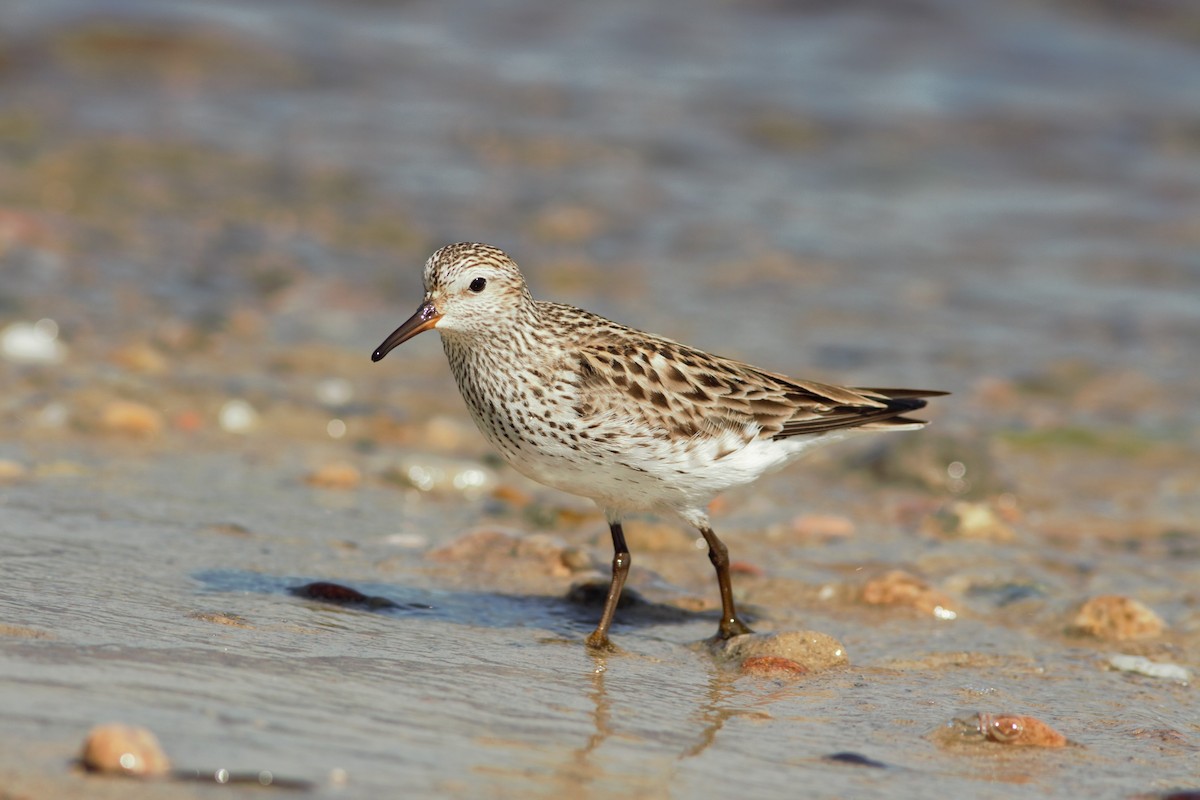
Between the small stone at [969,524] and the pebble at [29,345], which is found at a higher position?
the pebble at [29,345]

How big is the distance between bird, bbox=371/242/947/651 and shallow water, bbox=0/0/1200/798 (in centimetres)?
56

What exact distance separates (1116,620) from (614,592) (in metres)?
1.96

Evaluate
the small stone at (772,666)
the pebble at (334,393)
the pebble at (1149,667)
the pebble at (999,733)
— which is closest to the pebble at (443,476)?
the pebble at (334,393)

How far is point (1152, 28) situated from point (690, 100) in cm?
531

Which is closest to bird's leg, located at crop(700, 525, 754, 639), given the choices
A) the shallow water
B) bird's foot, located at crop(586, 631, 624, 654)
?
the shallow water

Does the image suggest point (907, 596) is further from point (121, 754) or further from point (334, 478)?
point (121, 754)

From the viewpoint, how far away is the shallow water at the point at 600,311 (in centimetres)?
444

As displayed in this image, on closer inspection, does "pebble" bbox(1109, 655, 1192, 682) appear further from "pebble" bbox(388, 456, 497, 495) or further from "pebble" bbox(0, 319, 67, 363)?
"pebble" bbox(0, 319, 67, 363)

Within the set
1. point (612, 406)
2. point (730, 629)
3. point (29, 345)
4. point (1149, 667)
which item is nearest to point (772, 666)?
point (730, 629)

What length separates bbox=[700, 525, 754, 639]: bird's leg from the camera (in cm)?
566

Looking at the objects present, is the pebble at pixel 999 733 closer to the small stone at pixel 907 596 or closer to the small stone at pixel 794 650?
the small stone at pixel 794 650

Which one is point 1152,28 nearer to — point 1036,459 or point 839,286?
point 839,286

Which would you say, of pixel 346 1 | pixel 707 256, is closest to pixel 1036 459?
pixel 707 256

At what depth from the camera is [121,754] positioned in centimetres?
354
